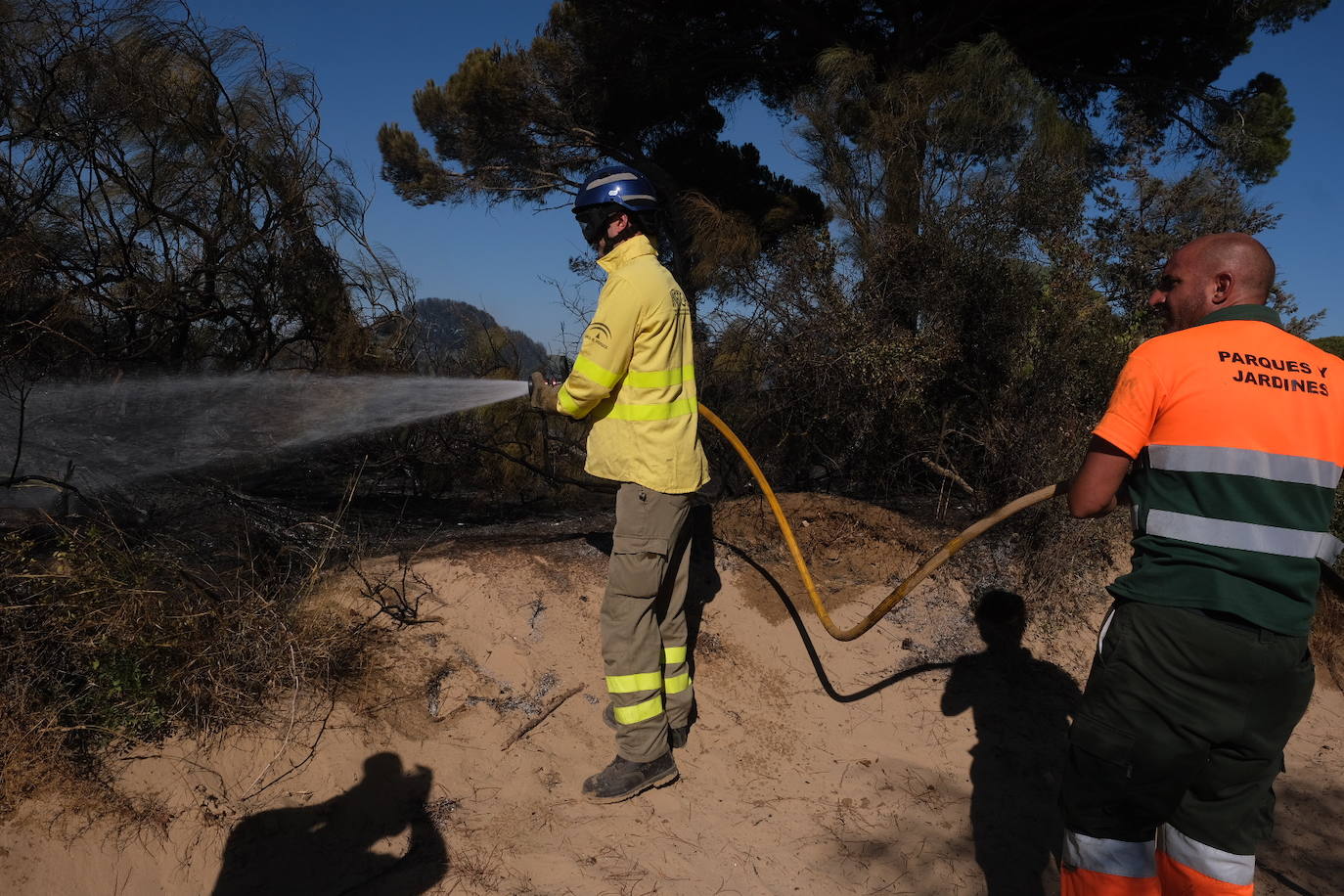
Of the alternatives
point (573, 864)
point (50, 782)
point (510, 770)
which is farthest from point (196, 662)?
point (573, 864)

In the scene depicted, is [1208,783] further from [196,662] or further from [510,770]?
[196,662]

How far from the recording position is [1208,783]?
2.27 meters

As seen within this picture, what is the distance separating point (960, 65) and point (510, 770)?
6727 mm

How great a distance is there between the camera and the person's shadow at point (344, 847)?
3.10 m

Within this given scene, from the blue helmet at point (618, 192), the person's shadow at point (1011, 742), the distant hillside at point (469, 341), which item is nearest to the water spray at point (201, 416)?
the distant hillside at point (469, 341)

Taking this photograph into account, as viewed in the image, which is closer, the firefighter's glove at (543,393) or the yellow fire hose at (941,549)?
the yellow fire hose at (941,549)

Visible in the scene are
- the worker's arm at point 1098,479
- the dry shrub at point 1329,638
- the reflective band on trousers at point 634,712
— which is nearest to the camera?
the worker's arm at point 1098,479

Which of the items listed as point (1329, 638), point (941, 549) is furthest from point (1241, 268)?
point (1329, 638)

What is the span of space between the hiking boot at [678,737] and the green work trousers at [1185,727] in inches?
79.0

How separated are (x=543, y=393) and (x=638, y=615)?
1138mm

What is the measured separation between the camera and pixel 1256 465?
2109mm

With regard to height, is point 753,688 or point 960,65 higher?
point 960,65

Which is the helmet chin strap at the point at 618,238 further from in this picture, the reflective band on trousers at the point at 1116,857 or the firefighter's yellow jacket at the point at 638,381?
the reflective band on trousers at the point at 1116,857

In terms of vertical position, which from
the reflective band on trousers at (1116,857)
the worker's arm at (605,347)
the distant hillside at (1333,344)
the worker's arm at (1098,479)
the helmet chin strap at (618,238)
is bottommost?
the reflective band on trousers at (1116,857)
